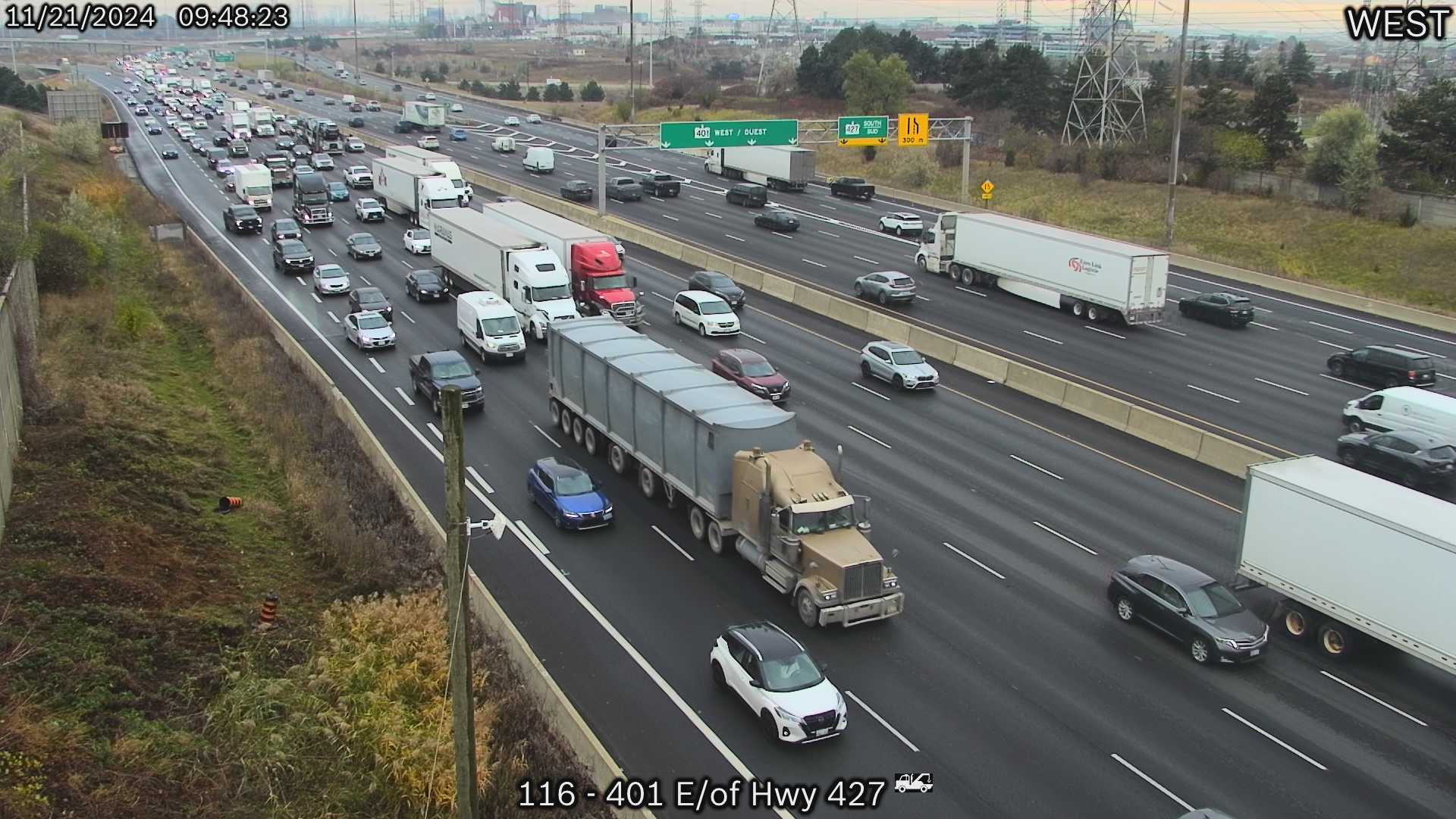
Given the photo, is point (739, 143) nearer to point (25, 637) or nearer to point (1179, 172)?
point (1179, 172)

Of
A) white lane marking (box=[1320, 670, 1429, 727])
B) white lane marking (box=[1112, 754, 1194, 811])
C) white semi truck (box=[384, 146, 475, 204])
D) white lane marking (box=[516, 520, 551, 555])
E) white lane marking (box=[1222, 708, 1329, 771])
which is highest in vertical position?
white semi truck (box=[384, 146, 475, 204])

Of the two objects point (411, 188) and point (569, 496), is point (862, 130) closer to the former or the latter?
point (411, 188)

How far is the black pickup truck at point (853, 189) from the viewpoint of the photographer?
79.4 m

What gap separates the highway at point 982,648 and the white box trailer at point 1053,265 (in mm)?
12741

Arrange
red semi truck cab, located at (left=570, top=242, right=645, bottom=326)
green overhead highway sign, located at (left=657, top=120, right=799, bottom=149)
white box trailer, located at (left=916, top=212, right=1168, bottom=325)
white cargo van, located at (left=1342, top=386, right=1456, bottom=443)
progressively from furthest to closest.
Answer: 1. green overhead highway sign, located at (left=657, top=120, right=799, bottom=149)
2. white box trailer, located at (left=916, top=212, right=1168, bottom=325)
3. red semi truck cab, located at (left=570, top=242, right=645, bottom=326)
4. white cargo van, located at (left=1342, top=386, right=1456, bottom=443)

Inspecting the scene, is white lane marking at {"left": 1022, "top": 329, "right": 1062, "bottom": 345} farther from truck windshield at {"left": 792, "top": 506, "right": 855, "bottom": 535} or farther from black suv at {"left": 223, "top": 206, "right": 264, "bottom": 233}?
black suv at {"left": 223, "top": 206, "right": 264, "bottom": 233}

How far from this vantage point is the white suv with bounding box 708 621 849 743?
18.0 meters

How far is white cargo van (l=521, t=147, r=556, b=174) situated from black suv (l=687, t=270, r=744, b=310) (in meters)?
42.1

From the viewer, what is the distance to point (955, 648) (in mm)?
21484

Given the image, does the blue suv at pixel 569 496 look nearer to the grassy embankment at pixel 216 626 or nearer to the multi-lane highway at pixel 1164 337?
the grassy embankment at pixel 216 626

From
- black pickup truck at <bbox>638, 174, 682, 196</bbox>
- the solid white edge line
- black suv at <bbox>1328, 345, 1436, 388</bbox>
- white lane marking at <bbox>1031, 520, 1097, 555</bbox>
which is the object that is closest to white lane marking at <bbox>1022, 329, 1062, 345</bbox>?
black suv at <bbox>1328, 345, 1436, 388</bbox>

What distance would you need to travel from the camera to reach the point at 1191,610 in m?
21.5

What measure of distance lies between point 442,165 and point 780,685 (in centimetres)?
5546

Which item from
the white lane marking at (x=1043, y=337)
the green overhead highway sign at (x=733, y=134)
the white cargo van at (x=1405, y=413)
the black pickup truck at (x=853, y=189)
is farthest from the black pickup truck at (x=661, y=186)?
the white cargo van at (x=1405, y=413)
